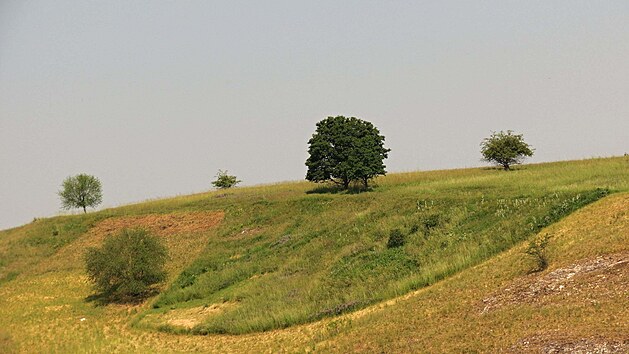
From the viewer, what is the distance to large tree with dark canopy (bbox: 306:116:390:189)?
67.2 m

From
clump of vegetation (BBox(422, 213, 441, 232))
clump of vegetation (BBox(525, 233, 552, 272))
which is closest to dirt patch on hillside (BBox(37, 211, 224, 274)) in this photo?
clump of vegetation (BBox(422, 213, 441, 232))

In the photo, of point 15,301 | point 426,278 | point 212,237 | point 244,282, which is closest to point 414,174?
point 212,237

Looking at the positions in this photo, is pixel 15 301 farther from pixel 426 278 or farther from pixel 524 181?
pixel 524 181

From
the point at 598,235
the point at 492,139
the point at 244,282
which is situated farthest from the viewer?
the point at 492,139

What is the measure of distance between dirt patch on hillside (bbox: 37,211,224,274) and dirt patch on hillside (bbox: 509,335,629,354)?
4195 centimetres

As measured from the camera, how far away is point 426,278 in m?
34.0

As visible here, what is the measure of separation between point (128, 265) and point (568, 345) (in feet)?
135

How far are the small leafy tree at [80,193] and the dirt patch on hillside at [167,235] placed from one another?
72.8 ft

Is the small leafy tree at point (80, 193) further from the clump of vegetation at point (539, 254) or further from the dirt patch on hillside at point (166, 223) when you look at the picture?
the clump of vegetation at point (539, 254)

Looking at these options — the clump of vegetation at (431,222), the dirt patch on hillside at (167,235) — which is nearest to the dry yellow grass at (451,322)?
the clump of vegetation at (431,222)

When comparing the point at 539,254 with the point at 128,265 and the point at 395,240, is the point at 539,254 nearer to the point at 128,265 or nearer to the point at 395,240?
the point at 395,240

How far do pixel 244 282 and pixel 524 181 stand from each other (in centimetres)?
2984

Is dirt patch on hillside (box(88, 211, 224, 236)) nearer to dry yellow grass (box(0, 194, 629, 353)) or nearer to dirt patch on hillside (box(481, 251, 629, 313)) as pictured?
dry yellow grass (box(0, 194, 629, 353))

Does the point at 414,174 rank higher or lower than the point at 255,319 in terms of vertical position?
higher
